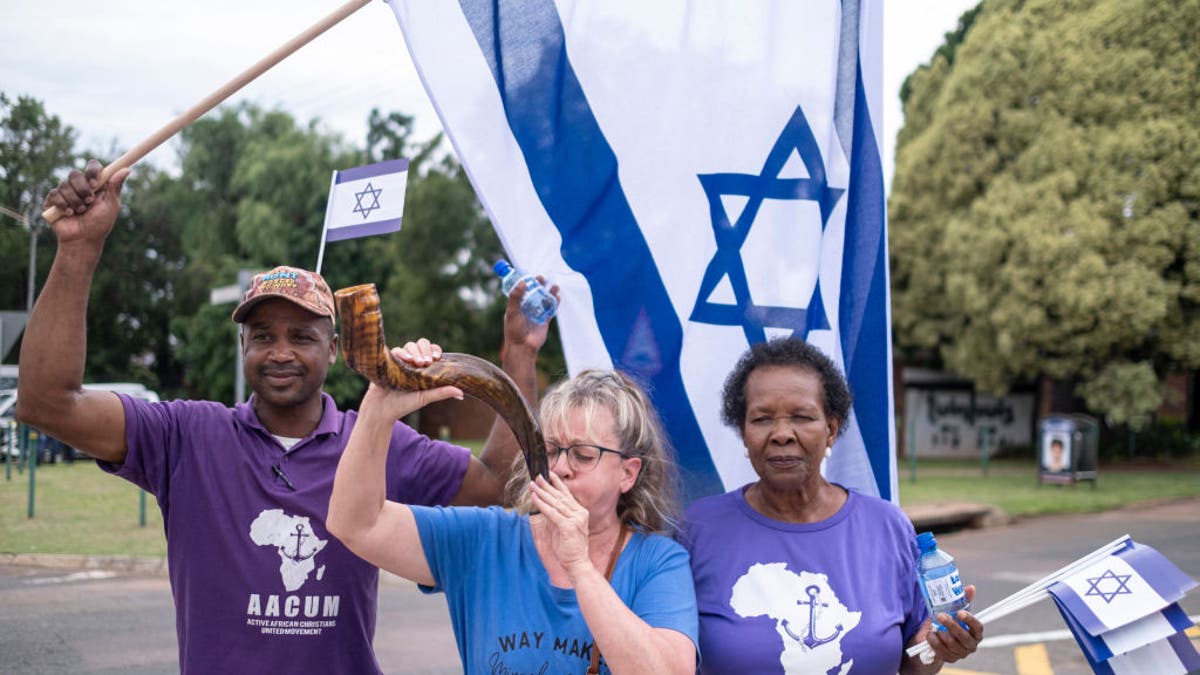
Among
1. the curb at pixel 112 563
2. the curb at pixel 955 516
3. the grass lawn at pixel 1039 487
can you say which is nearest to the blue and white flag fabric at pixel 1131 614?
the curb at pixel 112 563

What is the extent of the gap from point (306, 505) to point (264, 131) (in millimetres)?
34309

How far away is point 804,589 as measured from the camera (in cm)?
249

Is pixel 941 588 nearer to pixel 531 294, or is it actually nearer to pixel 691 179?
pixel 531 294

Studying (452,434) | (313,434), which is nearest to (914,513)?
(313,434)

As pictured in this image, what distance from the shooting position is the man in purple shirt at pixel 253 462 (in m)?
2.36

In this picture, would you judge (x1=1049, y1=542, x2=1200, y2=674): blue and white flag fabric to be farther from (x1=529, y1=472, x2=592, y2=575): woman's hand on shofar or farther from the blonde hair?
(x1=529, y1=472, x2=592, y2=575): woman's hand on shofar

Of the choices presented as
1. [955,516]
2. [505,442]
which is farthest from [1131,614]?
[955,516]

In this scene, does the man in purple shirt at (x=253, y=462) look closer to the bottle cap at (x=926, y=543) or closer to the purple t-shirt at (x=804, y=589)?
the purple t-shirt at (x=804, y=589)

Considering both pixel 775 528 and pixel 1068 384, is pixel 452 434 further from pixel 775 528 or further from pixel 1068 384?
pixel 775 528

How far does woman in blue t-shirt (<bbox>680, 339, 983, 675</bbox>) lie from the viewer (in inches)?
96.2

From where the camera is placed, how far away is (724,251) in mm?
3275

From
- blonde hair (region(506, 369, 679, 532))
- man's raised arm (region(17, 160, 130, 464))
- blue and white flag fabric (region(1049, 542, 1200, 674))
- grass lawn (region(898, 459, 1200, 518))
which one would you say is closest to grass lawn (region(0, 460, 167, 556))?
man's raised arm (region(17, 160, 130, 464))

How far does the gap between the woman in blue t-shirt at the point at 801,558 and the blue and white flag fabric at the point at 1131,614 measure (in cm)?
27

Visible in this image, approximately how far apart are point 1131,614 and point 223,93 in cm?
237
